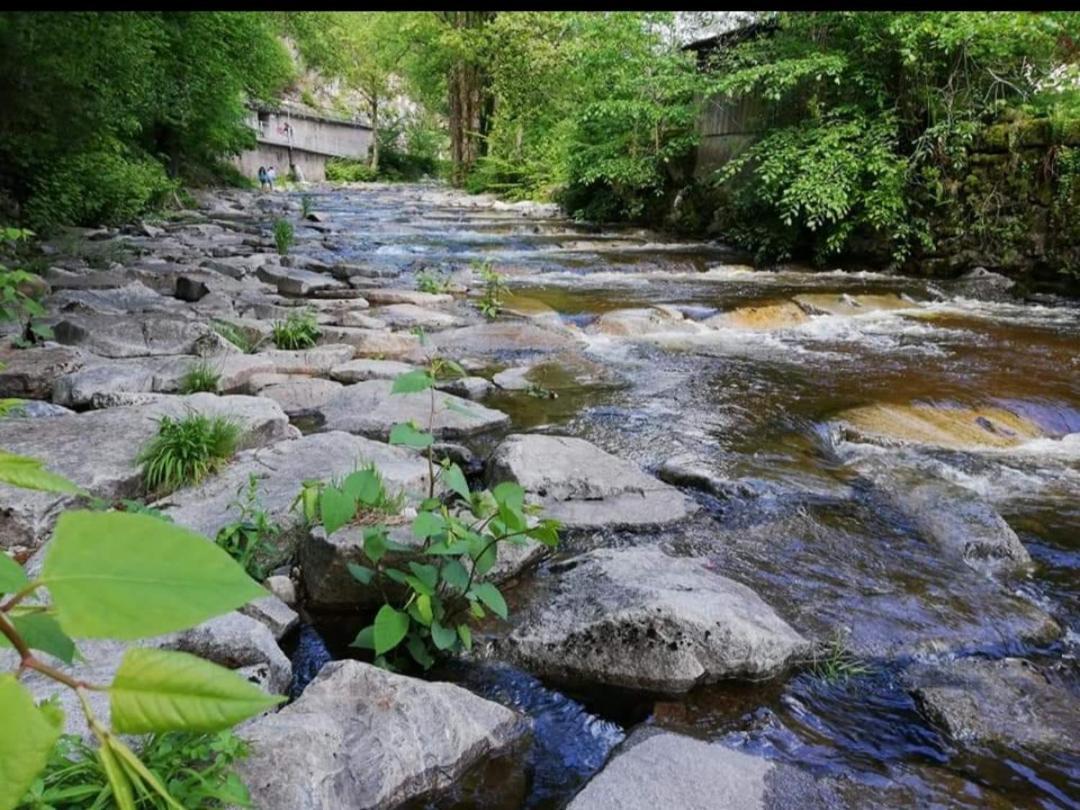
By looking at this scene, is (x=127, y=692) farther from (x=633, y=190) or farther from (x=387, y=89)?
(x=387, y=89)

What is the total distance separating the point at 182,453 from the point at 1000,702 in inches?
134

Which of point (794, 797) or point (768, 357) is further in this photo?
point (768, 357)

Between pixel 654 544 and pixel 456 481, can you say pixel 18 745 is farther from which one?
pixel 654 544

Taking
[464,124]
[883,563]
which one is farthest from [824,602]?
[464,124]

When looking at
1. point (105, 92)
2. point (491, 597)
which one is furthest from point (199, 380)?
point (105, 92)

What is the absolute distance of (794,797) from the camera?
2.04 metres

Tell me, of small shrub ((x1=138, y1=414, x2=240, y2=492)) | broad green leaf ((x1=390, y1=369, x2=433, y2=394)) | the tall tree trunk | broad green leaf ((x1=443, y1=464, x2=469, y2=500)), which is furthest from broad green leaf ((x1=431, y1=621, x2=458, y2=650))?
the tall tree trunk

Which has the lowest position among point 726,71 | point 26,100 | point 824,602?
point 824,602

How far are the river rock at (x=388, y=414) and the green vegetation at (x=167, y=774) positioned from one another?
281cm

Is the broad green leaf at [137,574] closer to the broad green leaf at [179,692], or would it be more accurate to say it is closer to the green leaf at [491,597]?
the broad green leaf at [179,692]

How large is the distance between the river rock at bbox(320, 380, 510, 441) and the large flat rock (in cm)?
46

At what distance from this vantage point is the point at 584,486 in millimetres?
3881

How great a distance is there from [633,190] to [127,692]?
62.6ft

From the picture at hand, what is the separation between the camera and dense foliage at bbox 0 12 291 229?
7387 mm
